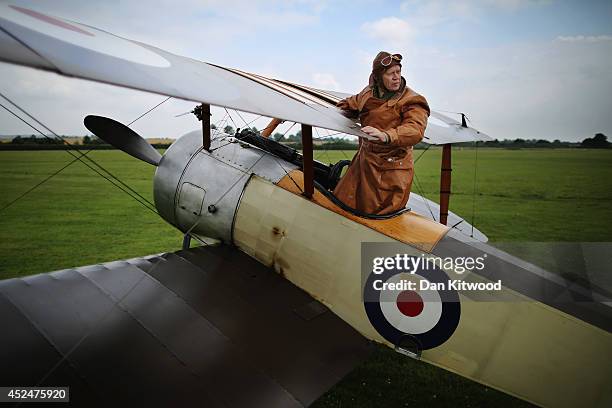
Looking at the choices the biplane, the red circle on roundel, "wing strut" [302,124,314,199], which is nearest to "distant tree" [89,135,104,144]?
the biplane

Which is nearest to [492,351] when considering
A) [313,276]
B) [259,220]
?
[313,276]

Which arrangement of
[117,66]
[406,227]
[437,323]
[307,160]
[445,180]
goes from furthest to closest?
[445,180], [307,160], [406,227], [437,323], [117,66]

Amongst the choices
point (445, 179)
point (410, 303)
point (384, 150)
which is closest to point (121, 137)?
point (384, 150)

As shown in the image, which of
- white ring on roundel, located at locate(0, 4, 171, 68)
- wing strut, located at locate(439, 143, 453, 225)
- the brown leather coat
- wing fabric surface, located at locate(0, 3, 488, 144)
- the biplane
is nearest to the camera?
wing fabric surface, located at locate(0, 3, 488, 144)

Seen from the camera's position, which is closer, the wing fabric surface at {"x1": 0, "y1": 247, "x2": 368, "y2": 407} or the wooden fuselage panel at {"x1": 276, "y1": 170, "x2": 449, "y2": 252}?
the wing fabric surface at {"x1": 0, "y1": 247, "x2": 368, "y2": 407}

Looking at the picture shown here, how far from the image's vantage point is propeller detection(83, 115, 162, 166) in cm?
309

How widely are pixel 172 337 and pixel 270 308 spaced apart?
2.01ft

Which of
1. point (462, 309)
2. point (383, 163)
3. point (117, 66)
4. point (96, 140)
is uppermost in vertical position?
point (117, 66)

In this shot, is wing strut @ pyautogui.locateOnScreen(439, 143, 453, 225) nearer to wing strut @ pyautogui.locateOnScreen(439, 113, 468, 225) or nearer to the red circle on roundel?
wing strut @ pyautogui.locateOnScreen(439, 113, 468, 225)

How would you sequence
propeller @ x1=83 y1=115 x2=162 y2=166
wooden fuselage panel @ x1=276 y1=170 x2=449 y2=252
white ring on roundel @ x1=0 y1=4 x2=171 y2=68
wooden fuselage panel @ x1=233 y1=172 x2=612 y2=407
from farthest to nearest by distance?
propeller @ x1=83 y1=115 x2=162 y2=166, wooden fuselage panel @ x1=276 y1=170 x2=449 y2=252, wooden fuselage panel @ x1=233 y1=172 x2=612 y2=407, white ring on roundel @ x1=0 y1=4 x2=171 y2=68

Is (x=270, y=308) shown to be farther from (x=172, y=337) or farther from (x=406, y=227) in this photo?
(x=406, y=227)

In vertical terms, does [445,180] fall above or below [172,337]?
above

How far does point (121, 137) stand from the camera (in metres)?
3.25

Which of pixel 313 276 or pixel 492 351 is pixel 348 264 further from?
pixel 492 351
